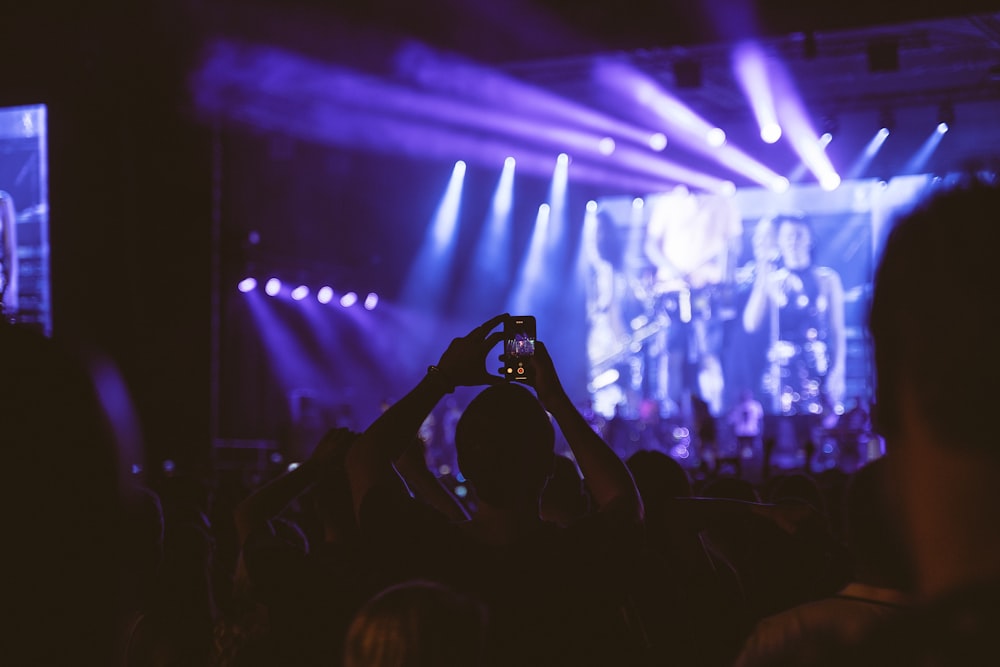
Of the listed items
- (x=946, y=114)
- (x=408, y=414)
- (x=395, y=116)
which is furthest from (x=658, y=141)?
(x=408, y=414)

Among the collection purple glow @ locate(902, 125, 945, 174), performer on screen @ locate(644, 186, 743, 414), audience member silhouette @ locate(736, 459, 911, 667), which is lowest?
audience member silhouette @ locate(736, 459, 911, 667)

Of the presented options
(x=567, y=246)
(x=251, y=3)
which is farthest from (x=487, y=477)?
(x=567, y=246)

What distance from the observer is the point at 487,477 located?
1927mm

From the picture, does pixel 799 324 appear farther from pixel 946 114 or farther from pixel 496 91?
pixel 496 91

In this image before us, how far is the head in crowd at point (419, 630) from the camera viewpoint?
1.18 m

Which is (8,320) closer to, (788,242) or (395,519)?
(395,519)

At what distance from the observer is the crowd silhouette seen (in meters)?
0.77

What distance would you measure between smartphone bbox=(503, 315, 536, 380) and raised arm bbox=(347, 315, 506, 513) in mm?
32

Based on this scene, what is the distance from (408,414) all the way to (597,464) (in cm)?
41

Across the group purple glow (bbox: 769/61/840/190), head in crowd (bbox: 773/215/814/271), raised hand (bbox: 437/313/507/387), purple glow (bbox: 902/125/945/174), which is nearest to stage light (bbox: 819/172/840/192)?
purple glow (bbox: 769/61/840/190)

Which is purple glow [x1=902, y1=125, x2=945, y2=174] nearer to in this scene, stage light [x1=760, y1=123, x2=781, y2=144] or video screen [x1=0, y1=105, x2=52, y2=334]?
stage light [x1=760, y1=123, x2=781, y2=144]

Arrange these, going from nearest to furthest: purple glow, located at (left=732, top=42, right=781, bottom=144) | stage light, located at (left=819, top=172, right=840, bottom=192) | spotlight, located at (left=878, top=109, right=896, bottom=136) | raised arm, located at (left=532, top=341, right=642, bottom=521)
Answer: raised arm, located at (left=532, top=341, right=642, bottom=521)
purple glow, located at (left=732, top=42, right=781, bottom=144)
spotlight, located at (left=878, top=109, right=896, bottom=136)
stage light, located at (left=819, top=172, right=840, bottom=192)

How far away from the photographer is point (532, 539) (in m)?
1.90

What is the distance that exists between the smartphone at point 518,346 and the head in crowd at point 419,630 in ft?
3.14
